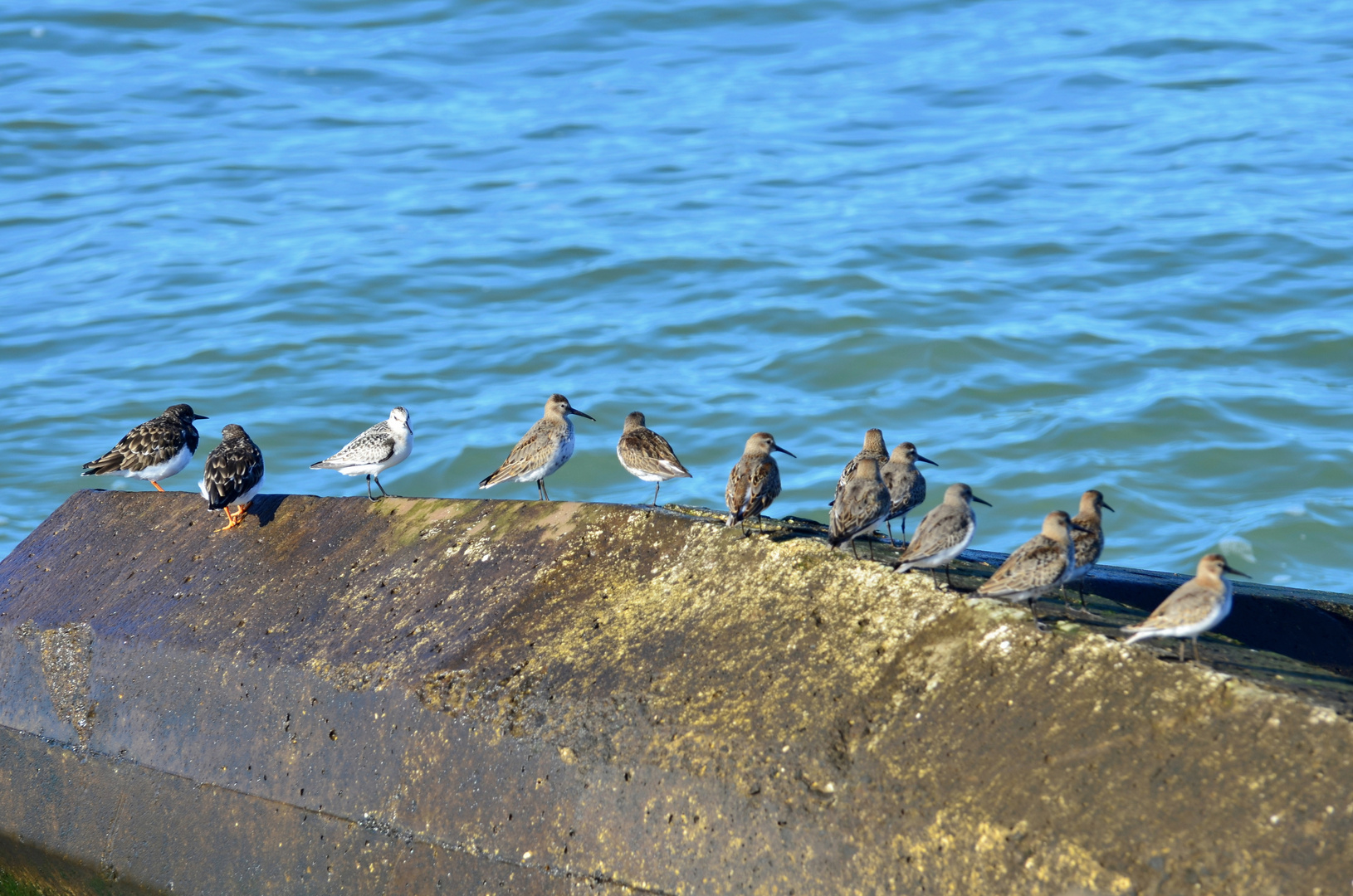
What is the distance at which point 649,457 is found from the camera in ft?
24.9

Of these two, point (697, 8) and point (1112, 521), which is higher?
point (697, 8)

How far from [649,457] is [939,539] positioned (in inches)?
95.6

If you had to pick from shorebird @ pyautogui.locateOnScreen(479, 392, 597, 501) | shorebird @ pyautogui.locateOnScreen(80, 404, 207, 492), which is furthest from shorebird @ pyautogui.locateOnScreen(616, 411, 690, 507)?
shorebird @ pyautogui.locateOnScreen(80, 404, 207, 492)

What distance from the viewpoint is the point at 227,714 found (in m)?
6.01

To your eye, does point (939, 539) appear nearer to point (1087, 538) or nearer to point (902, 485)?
point (1087, 538)

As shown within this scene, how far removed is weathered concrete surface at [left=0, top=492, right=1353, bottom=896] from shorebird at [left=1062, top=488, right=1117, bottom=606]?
76 cm

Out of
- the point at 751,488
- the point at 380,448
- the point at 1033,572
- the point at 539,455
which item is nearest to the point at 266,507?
the point at 380,448

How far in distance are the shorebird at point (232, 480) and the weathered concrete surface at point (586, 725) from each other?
0.54 feet

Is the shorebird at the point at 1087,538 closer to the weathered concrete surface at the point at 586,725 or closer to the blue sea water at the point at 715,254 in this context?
the weathered concrete surface at the point at 586,725

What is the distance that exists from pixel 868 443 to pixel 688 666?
309 cm

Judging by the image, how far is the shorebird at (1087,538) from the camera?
5.61 m

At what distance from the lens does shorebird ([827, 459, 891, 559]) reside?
18.9 feet

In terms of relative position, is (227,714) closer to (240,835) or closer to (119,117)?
(240,835)

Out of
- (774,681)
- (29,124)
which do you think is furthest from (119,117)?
(774,681)
